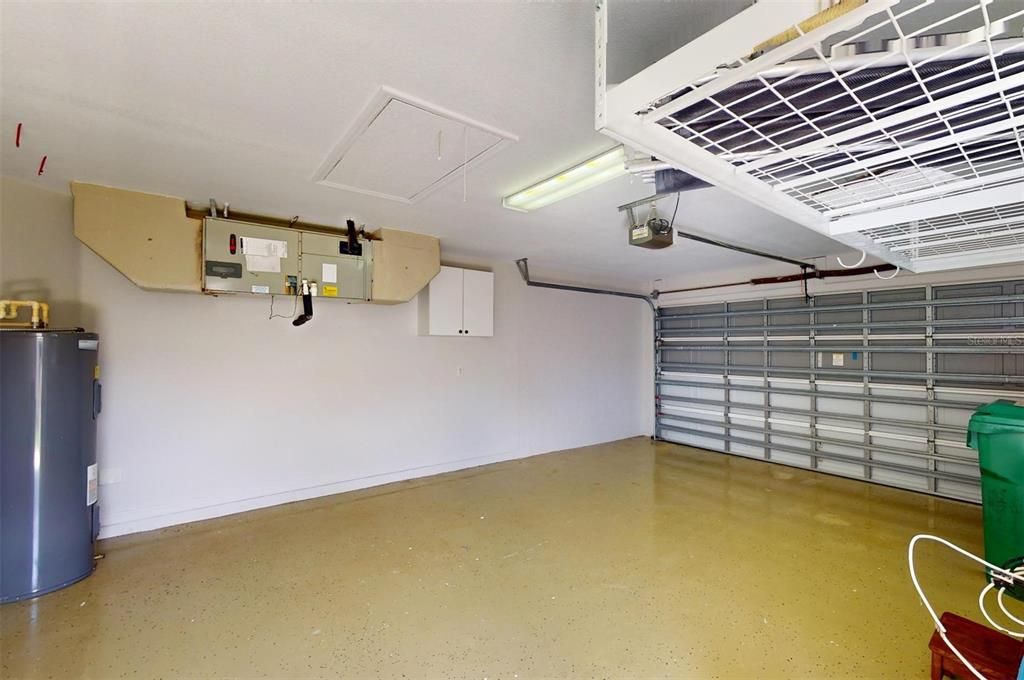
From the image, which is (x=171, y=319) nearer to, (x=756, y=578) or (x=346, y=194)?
(x=346, y=194)

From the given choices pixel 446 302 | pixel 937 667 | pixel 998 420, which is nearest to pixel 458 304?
pixel 446 302

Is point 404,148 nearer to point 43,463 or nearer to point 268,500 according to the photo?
point 43,463

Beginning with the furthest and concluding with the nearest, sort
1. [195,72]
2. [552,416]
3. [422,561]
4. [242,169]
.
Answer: [552,416]
[422,561]
[242,169]
[195,72]

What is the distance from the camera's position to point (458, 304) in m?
4.40

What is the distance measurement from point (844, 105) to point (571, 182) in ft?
4.91

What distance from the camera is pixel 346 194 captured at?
9.36 feet

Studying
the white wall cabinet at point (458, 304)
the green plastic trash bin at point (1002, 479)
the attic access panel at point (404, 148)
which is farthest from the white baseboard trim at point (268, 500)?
the green plastic trash bin at point (1002, 479)

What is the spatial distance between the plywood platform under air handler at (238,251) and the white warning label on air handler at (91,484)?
3.78 ft

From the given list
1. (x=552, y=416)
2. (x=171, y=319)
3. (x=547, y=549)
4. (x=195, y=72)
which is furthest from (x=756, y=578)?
(x=171, y=319)

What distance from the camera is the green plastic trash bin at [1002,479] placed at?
2.44 metres

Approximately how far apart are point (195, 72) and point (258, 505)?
3207mm

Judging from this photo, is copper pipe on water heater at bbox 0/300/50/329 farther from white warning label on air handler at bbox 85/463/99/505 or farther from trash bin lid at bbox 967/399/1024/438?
trash bin lid at bbox 967/399/1024/438

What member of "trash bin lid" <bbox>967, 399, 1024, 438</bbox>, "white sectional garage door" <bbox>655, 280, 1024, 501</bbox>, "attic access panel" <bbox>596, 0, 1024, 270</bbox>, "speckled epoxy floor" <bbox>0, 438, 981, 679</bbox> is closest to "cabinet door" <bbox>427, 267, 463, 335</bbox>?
"speckled epoxy floor" <bbox>0, 438, 981, 679</bbox>

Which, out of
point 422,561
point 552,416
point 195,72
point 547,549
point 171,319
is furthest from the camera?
point 552,416
